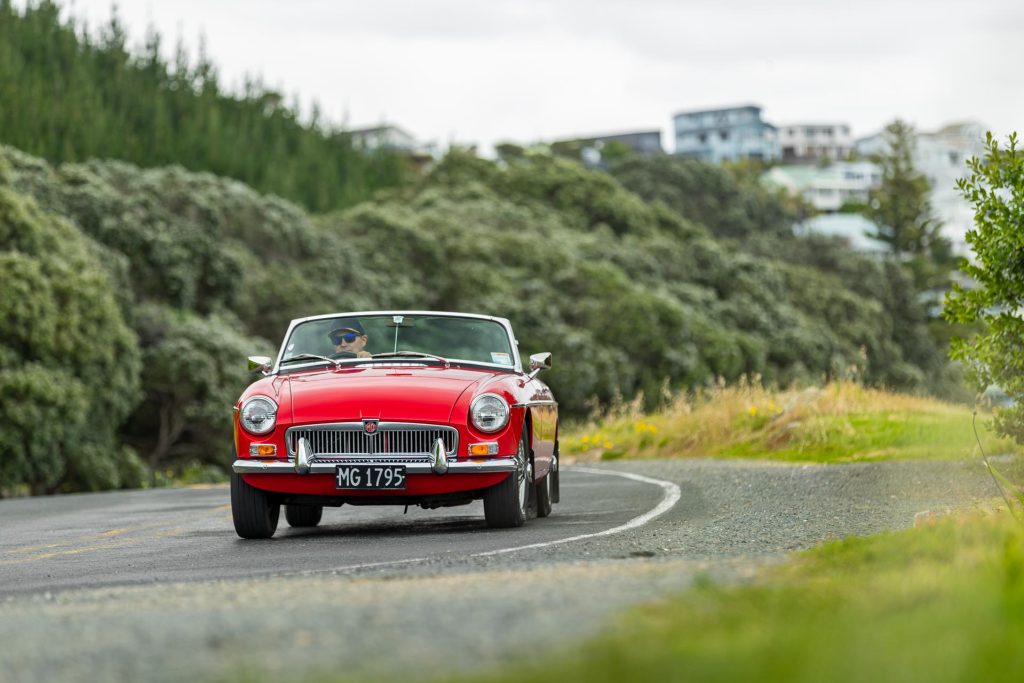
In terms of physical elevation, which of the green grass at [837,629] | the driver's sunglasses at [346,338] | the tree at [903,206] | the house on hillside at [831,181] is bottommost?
the green grass at [837,629]

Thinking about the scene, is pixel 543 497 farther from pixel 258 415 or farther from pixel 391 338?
pixel 258 415

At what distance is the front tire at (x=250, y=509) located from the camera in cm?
1137

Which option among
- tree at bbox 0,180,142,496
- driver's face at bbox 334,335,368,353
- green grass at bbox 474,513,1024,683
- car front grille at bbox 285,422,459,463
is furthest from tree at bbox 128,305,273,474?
green grass at bbox 474,513,1024,683

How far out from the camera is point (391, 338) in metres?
12.9

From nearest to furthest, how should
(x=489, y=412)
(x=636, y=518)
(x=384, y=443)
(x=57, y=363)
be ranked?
(x=384, y=443) → (x=489, y=412) → (x=636, y=518) → (x=57, y=363)

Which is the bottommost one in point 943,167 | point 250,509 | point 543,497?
point 543,497

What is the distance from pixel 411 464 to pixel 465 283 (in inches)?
1740

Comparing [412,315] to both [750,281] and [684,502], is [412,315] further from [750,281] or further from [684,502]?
[750,281]

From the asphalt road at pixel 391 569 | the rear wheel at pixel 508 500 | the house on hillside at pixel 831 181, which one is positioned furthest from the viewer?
the house on hillside at pixel 831 181

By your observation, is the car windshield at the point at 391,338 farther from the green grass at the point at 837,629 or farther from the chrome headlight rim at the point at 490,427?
the green grass at the point at 837,629

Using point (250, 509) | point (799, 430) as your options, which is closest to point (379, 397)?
point (250, 509)

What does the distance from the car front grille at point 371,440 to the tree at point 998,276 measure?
387 centimetres

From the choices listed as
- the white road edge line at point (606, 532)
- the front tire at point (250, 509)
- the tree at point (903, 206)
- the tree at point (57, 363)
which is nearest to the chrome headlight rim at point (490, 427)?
the white road edge line at point (606, 532)

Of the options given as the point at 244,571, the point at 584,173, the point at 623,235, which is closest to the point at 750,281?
the point at 623,235
